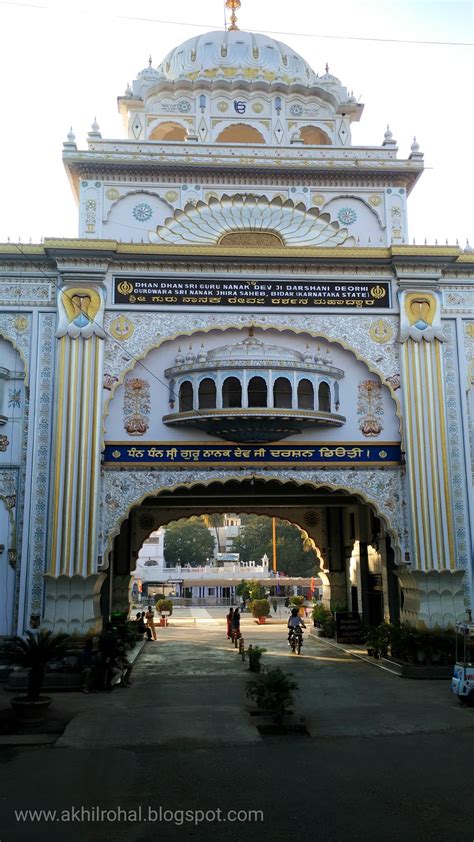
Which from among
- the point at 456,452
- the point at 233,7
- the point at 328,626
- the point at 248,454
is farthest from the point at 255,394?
the point at 233,7

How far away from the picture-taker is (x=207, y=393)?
1703cm

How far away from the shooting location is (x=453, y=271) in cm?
1828

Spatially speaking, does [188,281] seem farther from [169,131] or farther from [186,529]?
[186,529]

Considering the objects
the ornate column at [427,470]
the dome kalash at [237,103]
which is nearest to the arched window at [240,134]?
the dome kalash at [237,103]

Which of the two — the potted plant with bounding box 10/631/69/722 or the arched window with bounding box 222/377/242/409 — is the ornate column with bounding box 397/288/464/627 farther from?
the potted plant with bounding box 10/631/69/722

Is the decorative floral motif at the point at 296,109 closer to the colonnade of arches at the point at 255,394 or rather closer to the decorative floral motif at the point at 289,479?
the colonnade of arches at the point at 255,394

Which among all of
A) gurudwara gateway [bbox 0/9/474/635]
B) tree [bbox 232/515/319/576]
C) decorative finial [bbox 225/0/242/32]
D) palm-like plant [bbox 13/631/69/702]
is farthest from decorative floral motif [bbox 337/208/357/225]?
tree [bbox 232/515/319/576]

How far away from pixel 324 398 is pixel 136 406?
15.3 ft

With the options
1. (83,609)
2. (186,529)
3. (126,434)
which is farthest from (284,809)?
(186,529)

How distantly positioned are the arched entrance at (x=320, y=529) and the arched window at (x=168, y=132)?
37.9 ft

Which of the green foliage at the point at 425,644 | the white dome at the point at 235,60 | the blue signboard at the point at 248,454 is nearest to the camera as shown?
the green foliage at the point at 425,644

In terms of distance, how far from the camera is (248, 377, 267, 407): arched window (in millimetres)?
17141

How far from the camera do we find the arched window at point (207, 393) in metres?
17.0

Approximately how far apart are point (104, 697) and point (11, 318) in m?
9.21
